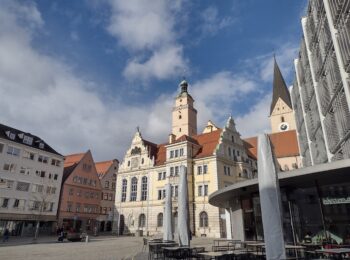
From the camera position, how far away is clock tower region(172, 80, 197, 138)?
58938 millimetres

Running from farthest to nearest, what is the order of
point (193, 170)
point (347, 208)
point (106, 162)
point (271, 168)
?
point (106, 162) < point (193, 170) < point (347, 208) < point (271, 168)

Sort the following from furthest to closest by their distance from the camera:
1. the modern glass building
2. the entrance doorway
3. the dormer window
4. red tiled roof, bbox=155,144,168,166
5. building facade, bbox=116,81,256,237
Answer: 1. the entrance doorway
2. red tiled roof, bbox=155,144,168,166
3. the dormer window
4. building facade, bbox=116,81,256,237
5. the modern glass building

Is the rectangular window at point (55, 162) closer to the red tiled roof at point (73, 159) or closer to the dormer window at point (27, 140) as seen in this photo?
the dormer window at point (27, 140)

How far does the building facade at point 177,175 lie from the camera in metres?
40.0

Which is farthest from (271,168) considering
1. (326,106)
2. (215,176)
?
(215,176)

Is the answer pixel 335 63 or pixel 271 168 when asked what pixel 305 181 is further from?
pixel 335 63

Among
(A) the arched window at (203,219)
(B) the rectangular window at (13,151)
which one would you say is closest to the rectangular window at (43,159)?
(B) the rectangular window at (13,151)

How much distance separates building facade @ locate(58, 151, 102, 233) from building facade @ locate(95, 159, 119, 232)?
2.05 m

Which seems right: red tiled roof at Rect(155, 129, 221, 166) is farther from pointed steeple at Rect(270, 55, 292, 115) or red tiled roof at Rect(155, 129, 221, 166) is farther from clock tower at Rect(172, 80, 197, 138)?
pointed steeple at Rect(270, 55, 292, 115)

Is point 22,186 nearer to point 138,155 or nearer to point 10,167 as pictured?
point 10,167

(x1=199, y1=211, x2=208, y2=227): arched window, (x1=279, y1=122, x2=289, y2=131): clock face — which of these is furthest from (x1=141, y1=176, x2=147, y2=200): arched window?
(x1=279, y1=122, x2=289, y2=131): clock face

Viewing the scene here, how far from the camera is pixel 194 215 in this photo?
40312 millimetres

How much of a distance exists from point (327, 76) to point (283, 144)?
4539 centimetres

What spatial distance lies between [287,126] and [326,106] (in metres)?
58.4
